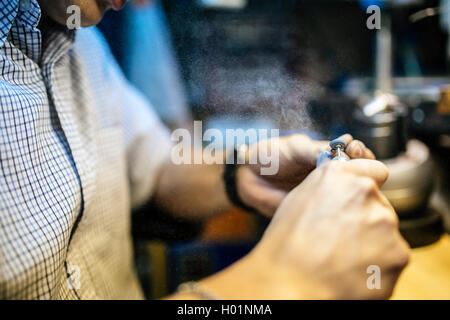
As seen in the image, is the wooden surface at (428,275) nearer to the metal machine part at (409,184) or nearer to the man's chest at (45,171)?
the metal machine part at (409,184)

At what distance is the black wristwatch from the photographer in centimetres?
91

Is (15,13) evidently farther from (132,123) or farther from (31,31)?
(132,123)

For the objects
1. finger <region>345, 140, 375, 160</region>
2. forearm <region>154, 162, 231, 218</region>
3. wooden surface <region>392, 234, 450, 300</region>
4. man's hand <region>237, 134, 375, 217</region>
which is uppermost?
finger <region>345, 140, 375, 160</region>

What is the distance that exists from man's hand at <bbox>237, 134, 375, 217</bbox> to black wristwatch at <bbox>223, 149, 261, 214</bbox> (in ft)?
0.10

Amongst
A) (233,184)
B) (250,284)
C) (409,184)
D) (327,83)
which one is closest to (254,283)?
(250,284)

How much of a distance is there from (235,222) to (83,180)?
537 millimetres

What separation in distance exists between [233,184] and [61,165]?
418 mm

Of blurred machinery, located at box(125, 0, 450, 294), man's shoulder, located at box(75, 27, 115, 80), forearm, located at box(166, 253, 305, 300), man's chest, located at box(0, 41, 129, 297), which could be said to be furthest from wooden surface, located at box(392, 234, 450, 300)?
man's shoulder, located at box(75, 27, 115, 80)

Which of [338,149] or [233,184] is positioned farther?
[233,184]

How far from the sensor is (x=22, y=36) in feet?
2.16

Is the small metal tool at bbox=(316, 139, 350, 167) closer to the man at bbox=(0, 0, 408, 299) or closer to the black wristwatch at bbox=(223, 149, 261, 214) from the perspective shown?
the man at bbox=(0, 0, 408, 299)

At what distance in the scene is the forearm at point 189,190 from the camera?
3.53 ft

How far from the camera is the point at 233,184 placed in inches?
37.4

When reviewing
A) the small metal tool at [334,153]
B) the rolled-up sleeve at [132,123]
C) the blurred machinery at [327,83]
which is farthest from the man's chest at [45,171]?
the small metal tool at [334,153]
